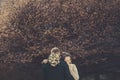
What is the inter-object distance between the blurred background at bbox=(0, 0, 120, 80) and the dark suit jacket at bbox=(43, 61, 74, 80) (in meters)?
6.41

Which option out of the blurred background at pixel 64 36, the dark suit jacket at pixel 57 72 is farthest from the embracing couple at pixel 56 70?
the blurred background at pixel 64 36

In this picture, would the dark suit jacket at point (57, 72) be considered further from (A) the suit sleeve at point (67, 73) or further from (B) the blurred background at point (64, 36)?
(B) the blurred background at point (64, 36)

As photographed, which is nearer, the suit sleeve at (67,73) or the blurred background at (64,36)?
the suit sleeve at (67,73)

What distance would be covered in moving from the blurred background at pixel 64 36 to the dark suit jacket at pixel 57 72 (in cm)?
641

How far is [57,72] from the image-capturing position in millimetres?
6789

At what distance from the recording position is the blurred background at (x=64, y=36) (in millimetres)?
13430

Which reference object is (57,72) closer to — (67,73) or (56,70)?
(56,70)

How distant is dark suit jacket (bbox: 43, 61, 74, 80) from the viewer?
675 cm

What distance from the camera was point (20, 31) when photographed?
13.7 metres

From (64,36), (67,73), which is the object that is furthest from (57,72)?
(64,36)

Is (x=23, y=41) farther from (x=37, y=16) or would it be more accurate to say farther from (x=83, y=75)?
(x=83, y=75)

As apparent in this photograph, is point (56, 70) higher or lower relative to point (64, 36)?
higher

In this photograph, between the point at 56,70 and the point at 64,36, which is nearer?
the point at 56,70

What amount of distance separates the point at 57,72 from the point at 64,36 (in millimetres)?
6745
